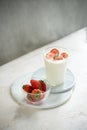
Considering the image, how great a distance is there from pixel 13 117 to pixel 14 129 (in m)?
0.07

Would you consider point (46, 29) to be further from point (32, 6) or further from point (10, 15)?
point (10, 15)

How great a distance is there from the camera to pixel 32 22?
143 centimetres

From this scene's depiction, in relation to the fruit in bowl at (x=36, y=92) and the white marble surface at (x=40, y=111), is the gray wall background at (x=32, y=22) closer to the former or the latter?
the white marble surface at (x=40, y=111)

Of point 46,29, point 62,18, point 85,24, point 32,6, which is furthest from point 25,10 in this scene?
point 85,24

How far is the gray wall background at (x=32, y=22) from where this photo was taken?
1311mm

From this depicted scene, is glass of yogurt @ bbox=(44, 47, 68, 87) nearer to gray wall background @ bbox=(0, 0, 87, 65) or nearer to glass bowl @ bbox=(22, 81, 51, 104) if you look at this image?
glass bowl @ bbox=(22, 81, 51, 104)

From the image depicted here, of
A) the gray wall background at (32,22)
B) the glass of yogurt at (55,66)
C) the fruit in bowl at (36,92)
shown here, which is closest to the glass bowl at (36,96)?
the fruit in bowl at (36,92)

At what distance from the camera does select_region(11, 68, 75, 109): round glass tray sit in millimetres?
1044

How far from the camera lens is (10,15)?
130cm

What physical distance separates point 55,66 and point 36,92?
0.57ft

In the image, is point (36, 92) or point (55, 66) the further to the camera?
point (55, 66)

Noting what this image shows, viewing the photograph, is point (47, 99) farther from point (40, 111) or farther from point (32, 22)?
point (32, 22)

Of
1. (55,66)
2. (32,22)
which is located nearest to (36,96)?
(55,66)

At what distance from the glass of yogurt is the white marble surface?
0.09 m
